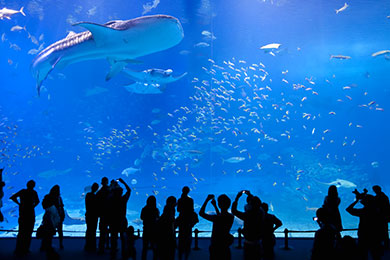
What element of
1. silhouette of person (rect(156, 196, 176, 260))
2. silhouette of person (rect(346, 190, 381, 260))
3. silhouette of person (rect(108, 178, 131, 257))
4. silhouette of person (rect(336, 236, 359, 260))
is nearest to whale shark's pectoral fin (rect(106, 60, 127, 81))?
silhouette of person (rect(108, 178, 131, 257))

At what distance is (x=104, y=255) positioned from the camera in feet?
11.7

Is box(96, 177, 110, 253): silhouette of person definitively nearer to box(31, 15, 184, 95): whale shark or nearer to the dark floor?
the dark floor

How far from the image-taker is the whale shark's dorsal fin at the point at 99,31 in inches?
198

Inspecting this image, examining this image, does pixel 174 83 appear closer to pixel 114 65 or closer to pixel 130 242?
pixel 114 65

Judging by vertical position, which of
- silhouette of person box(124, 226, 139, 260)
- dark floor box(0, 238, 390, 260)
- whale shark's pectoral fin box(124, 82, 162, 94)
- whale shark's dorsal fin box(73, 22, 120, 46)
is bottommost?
dark floor box(0, 238, 390, 260)

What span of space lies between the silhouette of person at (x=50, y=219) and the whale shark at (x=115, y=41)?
9.83 feet

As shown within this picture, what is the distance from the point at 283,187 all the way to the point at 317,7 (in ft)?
52.0

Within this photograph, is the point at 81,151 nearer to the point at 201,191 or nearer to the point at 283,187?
the point at 201,191

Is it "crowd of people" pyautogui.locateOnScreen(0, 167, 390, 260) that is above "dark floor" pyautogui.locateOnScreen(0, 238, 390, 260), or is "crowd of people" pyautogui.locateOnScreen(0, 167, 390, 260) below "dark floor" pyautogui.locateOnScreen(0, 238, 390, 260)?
above

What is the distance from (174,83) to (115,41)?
20.7m

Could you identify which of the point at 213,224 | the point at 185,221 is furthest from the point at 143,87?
Result: the point at 213,224

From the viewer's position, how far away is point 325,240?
7.12 ft

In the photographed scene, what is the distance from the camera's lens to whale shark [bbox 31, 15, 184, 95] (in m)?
5.12

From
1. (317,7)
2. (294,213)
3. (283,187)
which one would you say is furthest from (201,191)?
(317,7)
